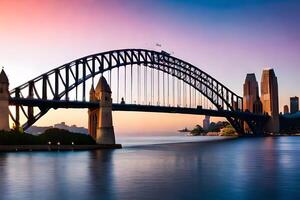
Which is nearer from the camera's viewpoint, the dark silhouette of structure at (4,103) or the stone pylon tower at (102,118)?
the dark silhouette of structure at (4,103)

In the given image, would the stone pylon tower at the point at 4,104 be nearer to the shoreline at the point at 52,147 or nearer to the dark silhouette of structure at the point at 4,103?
the dark silhouette of structure at the point at 4,103

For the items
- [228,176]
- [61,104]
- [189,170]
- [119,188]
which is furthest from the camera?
[61,104]

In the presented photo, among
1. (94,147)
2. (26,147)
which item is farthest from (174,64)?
(26,147)

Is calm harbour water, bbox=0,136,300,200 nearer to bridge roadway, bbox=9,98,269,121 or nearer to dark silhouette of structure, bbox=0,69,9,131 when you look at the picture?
dark silhouette of structure, bbox=0,69,9,131

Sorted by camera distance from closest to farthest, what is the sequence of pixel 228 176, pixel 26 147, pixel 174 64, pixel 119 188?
pixel 119 188 → pixel 228 176 → pixel 26 147 → pixel 174 64

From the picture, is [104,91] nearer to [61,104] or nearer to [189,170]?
[61,104]

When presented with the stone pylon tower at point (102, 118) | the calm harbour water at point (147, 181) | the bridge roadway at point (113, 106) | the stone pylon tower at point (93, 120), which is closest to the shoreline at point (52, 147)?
the stone pylon tower at point (102, 118)

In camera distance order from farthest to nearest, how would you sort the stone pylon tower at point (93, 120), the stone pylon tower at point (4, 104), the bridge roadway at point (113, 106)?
the stone pylon tower at point (93, 120), the bridge roadway at point (113, 106), the stone pylon tower at point (4, 104)

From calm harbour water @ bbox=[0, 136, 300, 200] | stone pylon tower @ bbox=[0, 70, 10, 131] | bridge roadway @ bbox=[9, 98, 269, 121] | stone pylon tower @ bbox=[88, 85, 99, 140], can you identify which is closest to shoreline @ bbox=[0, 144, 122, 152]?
stone pylon tower @ bbox=[0, 70, 10, 131]

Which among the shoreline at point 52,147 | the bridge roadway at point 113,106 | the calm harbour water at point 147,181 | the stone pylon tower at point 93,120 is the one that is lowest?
the calm harbour water at point 147,181
